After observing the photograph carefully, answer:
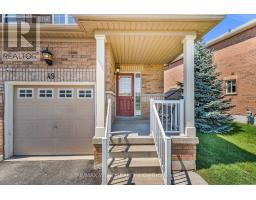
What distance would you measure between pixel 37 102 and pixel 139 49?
140 inches

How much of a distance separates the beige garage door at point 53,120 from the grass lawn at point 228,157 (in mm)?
3393

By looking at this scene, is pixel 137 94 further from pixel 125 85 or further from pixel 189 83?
pixel 189 83

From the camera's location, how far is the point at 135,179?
398cm

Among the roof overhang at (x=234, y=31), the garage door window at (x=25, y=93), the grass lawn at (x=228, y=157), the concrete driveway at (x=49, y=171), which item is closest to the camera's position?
the concrete driveway at (x=49, y=171)

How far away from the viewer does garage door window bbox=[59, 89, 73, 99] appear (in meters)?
5.76

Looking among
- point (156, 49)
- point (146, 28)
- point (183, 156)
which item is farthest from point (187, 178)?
point (156, 49)

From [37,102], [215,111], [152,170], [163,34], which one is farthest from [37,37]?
[215,111]

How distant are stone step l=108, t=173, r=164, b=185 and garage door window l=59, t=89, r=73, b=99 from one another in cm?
279

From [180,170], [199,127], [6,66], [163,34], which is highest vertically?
[163,34]

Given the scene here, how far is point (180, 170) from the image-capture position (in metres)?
4.59

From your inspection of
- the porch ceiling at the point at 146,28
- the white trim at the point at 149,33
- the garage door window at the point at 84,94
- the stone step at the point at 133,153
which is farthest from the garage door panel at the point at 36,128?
the white trim at the point at 149,33

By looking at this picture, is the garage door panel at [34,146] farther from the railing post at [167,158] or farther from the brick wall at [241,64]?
the brick wall at [241,64]

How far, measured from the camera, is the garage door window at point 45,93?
5.75m
